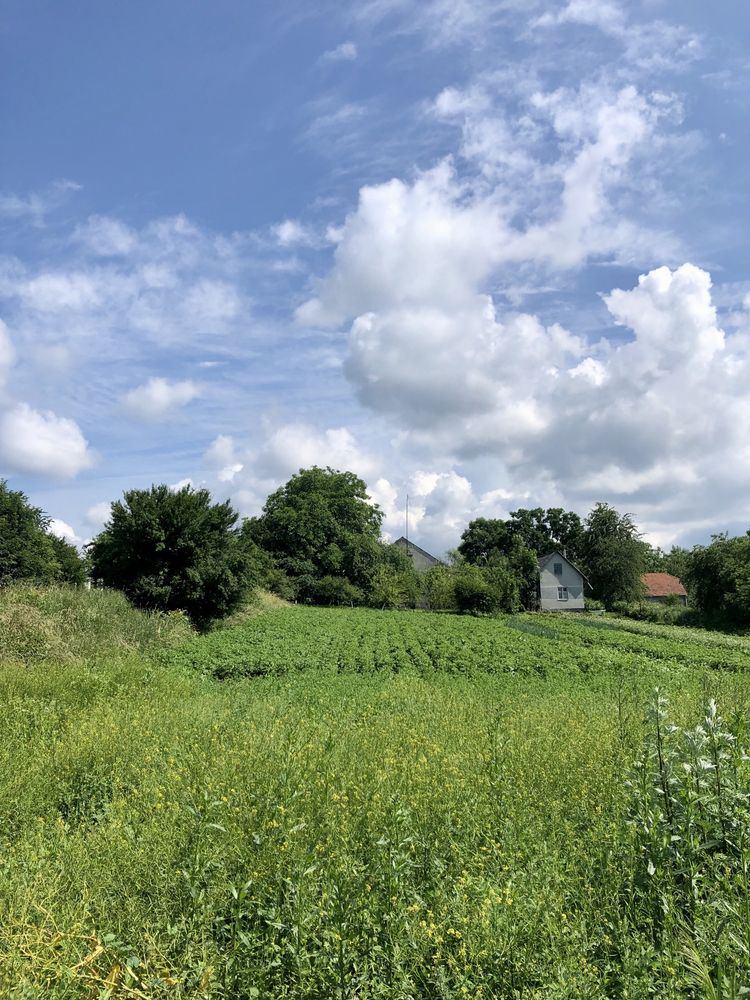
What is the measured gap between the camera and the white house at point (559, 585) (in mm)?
58562

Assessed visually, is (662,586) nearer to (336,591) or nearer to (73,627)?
(336,591)

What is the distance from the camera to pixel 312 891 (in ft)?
10.5

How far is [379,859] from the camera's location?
3.49 metres

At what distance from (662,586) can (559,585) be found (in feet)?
52.2

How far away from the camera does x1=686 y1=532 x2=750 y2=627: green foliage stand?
3675 cm

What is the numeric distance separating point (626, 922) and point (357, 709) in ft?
19.5

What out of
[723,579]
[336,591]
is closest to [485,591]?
[336,591]

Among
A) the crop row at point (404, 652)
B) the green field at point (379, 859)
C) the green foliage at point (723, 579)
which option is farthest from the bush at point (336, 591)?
the green field at point (379, 859)

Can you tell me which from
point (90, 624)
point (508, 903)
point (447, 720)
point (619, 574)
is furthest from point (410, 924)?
point (619, 574)

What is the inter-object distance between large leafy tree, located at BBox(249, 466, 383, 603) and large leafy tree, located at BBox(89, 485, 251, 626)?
86.1 ft

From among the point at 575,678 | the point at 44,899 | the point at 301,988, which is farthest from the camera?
the point at 575,678

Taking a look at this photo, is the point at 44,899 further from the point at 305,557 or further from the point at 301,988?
the point at 305,557

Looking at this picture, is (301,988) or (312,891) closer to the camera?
(301,988)

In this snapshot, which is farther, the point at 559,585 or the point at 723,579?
the point at 559,585
